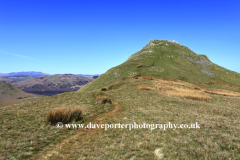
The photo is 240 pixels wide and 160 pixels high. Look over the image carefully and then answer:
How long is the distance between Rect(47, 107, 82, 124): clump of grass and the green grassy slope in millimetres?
38387

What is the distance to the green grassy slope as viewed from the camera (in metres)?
57.2

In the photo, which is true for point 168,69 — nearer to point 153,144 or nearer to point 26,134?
point 153,144

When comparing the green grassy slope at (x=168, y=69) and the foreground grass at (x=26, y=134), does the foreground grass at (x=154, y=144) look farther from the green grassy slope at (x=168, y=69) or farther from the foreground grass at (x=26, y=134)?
the green grassy slope at (x=168, y=69)

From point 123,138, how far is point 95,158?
285 cm

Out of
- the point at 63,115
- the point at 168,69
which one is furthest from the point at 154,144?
the point at 168,69

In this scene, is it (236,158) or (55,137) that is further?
(55,137)

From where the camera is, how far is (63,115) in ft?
43.1

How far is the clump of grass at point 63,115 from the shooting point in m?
12.6

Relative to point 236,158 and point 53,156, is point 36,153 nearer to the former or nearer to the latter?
point 53,156

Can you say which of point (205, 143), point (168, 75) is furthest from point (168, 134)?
point (168, 75)

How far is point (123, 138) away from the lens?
30.6 feet

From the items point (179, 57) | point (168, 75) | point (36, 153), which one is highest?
point (179, 57)

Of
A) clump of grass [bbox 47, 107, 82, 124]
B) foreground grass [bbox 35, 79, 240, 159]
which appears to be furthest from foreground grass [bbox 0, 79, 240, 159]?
clump of grass [bbox 47, 107, 82, 124]

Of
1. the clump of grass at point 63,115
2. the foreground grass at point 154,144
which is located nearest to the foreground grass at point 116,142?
the foreground grass at point 154,144
